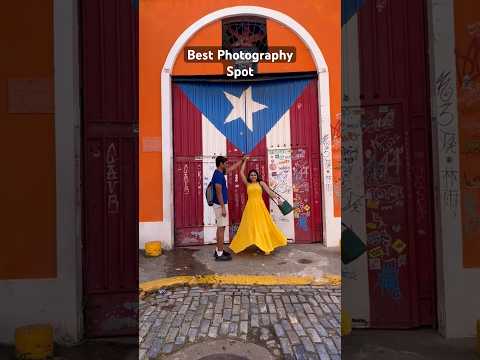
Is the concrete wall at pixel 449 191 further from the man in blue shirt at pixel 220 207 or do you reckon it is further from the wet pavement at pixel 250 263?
the man in blue shirt at pixel 220 207

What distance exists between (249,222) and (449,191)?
4.43 m

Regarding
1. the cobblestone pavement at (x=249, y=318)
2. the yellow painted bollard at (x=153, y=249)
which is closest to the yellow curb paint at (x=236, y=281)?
the cobblestone pavement at (x=249, y=318)

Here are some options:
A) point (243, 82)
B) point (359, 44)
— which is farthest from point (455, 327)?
point (243, 82)

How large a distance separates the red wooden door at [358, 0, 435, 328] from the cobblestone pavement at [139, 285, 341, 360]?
27.1 inches

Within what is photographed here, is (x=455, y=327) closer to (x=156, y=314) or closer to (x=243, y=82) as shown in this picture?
(x=156, y=314)

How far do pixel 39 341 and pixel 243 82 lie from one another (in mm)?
6587

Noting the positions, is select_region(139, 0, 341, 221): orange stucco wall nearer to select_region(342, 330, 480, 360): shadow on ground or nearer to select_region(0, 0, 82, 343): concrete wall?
select_region(0, 0, 82, 343): concrete wall

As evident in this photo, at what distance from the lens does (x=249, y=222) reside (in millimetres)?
7645

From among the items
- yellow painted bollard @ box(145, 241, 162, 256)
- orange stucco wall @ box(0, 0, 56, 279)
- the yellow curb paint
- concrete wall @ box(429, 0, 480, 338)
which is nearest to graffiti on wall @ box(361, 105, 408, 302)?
concrete wall @ box(429, 0, 480, 338)

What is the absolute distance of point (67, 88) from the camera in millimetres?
3693

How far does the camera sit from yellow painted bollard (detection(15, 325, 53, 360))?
3359 mm

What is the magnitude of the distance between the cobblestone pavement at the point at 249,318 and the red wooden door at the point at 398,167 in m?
0.69

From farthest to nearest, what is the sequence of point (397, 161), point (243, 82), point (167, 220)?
1. point (243, 82)
2. point (167, 220)
3. point (397, 161)

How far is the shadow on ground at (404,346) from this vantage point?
3.37m
